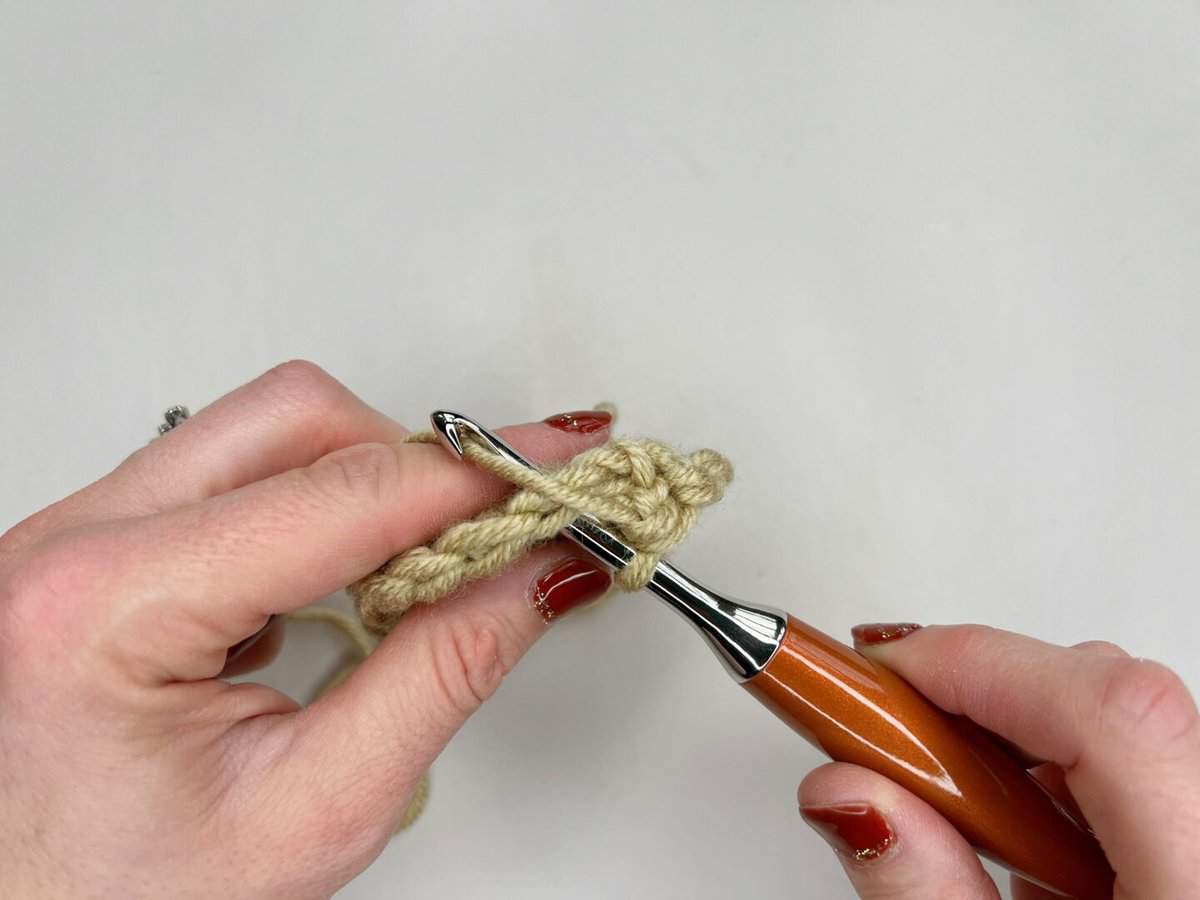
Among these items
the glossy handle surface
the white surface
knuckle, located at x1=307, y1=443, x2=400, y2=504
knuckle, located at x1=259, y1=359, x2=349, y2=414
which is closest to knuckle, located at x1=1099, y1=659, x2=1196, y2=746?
the glossy handle surface

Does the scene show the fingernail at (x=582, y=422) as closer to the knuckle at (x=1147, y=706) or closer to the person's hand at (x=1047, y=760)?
the person's hand at (x=1047, y=760)

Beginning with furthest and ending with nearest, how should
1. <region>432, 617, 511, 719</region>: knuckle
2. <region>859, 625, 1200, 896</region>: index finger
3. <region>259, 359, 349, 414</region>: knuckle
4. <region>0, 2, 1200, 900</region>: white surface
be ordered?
1. <region>0, 2, 1200, 900</region>: white surface
2. <region>259, 359, 349, 414</region>: knuckle
3. <region>432, 617, 511, 719</region>: knuckle
4. <region>859, 625, 1200, 896</region>: index finger

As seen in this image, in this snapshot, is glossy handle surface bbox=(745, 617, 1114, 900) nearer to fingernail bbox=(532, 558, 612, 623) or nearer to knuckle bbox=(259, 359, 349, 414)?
fingernail bbox=(532, 558, 612, 623)

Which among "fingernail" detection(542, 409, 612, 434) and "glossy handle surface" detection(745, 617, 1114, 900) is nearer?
"glossy handle surface" detection(745, 617, 1114, 900)

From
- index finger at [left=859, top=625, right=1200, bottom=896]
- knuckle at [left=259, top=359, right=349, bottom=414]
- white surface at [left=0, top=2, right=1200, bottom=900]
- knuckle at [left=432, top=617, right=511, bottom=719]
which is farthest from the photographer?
white surface at [left=0, top=2, right=1200, bottom=900]

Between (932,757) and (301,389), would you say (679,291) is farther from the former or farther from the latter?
(932,757)

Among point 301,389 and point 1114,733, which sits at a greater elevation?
point 301,389

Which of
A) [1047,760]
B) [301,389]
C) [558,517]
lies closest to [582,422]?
[558,517]

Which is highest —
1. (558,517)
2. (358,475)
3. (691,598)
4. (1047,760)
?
(358,475)
